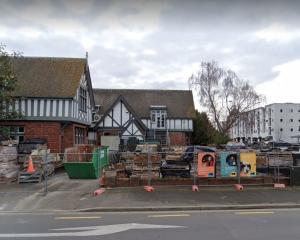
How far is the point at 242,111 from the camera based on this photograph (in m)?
52.6

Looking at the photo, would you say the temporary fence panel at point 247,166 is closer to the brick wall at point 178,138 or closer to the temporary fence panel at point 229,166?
the temporary fence panel at point 229,166

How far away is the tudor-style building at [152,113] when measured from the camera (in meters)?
42.5

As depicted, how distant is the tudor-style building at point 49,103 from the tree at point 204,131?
2595cm

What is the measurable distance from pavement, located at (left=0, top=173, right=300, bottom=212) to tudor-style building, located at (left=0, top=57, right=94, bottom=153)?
1097cm

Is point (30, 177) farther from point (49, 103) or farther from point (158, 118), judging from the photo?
point (158, 118)

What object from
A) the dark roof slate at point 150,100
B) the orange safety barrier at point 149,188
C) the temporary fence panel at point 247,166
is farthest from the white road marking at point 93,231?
the dark roof slate at point 150,100

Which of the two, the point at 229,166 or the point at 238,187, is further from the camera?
the point at 229,166

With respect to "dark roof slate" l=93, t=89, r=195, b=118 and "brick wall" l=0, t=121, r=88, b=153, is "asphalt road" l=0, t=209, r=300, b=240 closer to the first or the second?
"brick wall" l=0, t=121, r=88, b=153

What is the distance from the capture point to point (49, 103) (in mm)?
26188

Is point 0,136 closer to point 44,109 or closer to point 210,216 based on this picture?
point 44,109

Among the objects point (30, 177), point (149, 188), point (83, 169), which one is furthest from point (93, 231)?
point (30, 177)

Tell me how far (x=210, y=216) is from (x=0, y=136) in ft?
59.1

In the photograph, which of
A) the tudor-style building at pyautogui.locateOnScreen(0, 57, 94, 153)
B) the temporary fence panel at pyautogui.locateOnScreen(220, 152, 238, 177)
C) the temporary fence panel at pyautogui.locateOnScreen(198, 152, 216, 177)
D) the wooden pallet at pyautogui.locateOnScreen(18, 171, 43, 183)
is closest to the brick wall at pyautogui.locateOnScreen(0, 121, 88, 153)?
the tudor-style building at pyautogui.locateOnScreen(0, 57, 94, 153)

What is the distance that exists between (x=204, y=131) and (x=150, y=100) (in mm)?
8652
